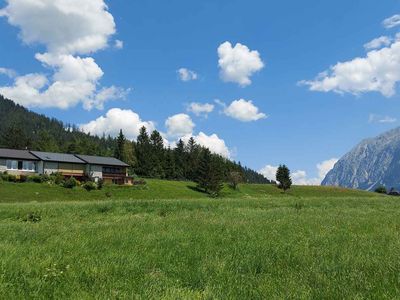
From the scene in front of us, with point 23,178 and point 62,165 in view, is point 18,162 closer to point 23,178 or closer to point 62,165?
point 62,165

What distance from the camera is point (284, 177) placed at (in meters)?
126

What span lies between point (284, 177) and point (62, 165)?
65.7 metres

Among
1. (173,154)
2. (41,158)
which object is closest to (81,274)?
(41,158)

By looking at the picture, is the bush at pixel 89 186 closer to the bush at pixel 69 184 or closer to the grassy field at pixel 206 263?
the bush at pixel 69 184

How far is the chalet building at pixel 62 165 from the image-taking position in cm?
9225

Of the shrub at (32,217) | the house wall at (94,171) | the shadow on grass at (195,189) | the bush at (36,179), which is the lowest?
the shrub at (32,217)

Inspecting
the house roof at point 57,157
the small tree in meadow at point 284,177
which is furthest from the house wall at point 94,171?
the small tree in meadow at point 284,177

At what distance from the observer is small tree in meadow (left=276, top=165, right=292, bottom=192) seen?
126375mm

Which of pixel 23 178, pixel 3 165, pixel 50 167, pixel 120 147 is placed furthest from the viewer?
pixel 120 147

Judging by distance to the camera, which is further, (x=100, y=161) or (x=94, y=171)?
(x=100, y=161)

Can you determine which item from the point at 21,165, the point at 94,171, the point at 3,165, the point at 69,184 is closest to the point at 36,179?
the point at 69,184

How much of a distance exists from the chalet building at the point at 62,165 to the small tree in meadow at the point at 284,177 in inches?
1877

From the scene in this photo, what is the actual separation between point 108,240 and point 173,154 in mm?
149083

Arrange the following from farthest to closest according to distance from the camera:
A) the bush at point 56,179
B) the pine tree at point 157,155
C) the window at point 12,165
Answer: the pine tree at point 157,155 → the window at point 12,165 → the bush at point 56,179
